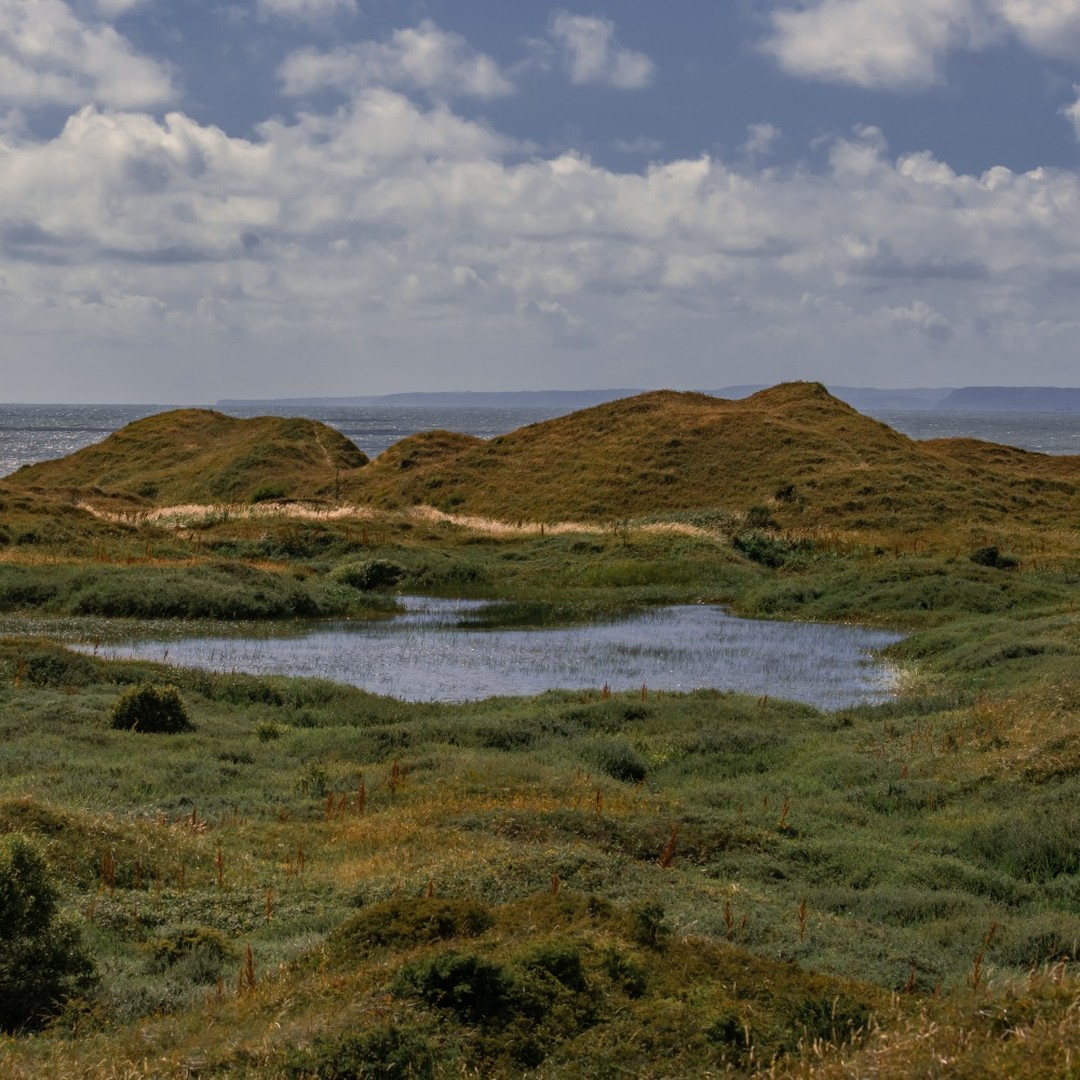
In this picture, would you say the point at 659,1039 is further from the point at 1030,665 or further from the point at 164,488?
the point at 164,488

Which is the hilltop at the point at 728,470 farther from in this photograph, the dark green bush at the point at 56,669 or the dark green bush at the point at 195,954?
the dark green bush at the point at 195,954

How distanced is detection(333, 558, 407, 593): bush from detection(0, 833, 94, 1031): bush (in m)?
38.1

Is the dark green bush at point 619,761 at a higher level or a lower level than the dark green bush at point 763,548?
lower

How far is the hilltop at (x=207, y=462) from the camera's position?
81.8m

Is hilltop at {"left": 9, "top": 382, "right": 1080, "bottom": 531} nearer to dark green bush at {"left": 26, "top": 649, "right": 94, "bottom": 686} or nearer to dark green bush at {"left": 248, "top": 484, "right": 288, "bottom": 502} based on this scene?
dark green bush at {"left": 248, "top": 484, "right": 288, "bottom": 502}

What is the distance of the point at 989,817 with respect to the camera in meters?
16.5

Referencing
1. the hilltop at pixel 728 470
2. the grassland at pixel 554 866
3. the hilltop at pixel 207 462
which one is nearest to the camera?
the grassland at pixel 554 866

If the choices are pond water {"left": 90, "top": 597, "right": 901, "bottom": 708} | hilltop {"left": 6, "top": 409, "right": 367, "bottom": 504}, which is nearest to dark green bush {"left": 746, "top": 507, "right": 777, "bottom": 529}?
pond water {"left": 90, "top": 597, "right": 901, "bottom": 708}

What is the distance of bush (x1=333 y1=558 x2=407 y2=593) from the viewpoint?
48.4 meters

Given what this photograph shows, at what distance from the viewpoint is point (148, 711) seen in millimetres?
22234

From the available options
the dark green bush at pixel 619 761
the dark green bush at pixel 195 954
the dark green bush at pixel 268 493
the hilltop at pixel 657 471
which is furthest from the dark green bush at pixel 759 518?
the dark green bush at pixel 195 954

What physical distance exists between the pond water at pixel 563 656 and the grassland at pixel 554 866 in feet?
7.11

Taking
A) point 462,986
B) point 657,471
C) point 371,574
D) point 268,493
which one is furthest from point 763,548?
point 462,986

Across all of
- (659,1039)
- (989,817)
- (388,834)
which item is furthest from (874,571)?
(659,1039)
